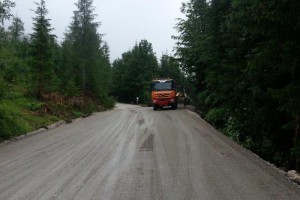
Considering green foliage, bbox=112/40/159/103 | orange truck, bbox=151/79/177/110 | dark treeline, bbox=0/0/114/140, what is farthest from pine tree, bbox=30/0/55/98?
green foliage, bbox=112/40/159/103

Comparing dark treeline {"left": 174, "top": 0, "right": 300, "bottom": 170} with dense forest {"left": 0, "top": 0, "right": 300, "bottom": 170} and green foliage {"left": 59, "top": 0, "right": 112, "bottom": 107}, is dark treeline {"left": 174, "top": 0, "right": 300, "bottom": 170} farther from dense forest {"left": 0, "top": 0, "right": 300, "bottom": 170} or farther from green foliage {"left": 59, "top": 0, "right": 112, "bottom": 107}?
green foliage {"left": 59, "top": 0, "right": 112, "bottom": 107}

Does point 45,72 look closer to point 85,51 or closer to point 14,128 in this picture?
point 14,128

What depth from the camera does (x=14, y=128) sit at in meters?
20.5

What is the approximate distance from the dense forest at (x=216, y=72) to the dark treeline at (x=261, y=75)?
0.03 m

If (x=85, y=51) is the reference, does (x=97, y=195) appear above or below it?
below

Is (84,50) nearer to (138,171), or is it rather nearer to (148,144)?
(148,144)

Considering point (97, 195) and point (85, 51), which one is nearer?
point (97, 195)

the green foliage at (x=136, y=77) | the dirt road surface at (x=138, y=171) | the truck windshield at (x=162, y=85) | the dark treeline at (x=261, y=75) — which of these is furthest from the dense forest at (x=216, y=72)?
the green foliage at (x=136, y=77)

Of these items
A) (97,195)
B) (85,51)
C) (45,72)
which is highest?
(85,51)

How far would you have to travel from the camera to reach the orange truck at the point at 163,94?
39781 mm

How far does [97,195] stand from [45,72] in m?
24.3

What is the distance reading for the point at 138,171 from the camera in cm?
1087

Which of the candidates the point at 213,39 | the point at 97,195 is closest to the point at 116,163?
the point at 97,195

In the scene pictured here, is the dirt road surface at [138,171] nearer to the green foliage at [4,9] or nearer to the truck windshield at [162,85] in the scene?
the green foliage at [4,9]
